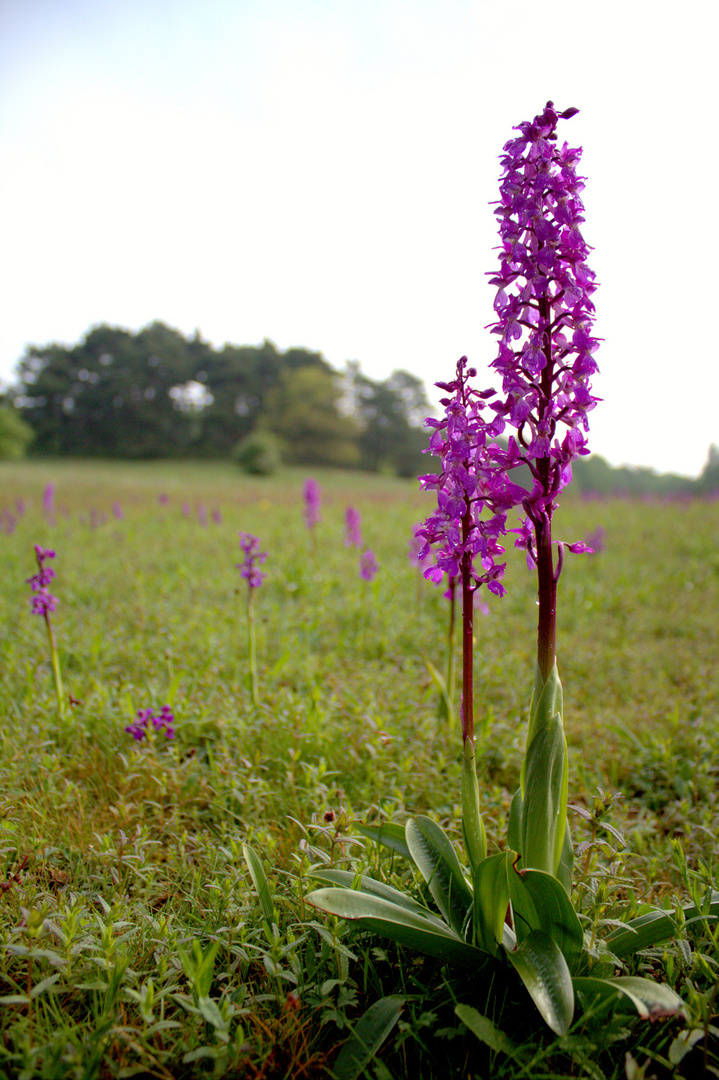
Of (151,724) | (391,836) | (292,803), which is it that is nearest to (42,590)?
(151,724)

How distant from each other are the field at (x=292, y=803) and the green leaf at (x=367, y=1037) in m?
0.05

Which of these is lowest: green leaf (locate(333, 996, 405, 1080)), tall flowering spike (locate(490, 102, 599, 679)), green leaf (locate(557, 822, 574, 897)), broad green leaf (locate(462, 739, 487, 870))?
green leaf (locate(333, 996, 405, 1080))

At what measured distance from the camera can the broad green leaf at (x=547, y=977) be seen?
1.27 metres

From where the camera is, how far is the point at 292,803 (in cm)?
232

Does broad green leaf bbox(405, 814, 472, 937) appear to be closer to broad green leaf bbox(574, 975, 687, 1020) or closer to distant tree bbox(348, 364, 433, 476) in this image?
broad green leaf bbox(574, 975, 687, 1020)

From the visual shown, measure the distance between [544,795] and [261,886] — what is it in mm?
845

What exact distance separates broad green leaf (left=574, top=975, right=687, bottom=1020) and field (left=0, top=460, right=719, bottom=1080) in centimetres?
6

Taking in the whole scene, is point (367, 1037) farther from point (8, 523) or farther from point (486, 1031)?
point (8, 523)

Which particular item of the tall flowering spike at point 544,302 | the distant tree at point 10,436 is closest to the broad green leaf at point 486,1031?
the tall flowering spike at point 544,302

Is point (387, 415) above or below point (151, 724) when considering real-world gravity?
above

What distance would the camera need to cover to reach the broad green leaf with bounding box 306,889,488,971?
4.70 ft

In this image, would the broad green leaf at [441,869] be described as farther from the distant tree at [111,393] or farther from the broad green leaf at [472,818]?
the distant tree at [111,393]

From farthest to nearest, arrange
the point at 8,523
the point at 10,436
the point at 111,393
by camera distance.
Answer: the point at 111,393
the point at 10,436
the point at 8,523

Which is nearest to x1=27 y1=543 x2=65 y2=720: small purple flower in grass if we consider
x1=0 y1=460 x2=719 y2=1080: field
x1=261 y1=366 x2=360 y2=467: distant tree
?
x1=0 y1=460 x2=719 y2=1080: field
